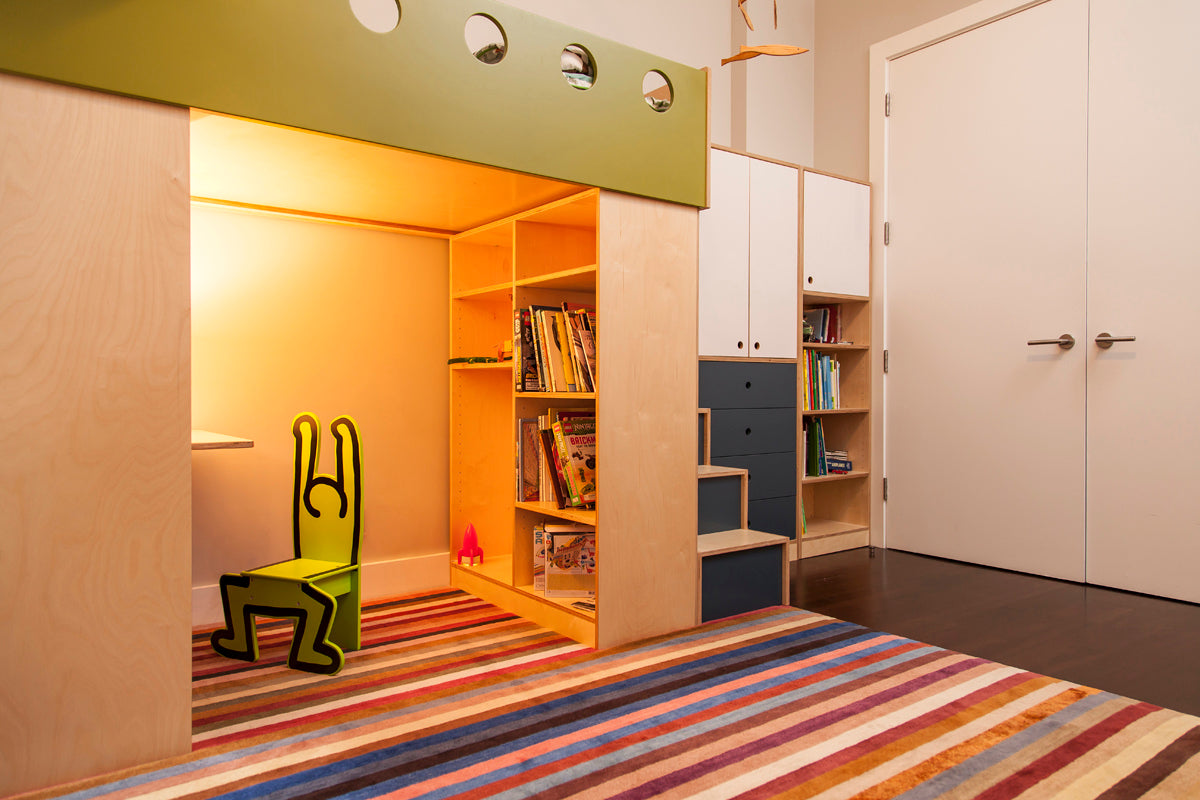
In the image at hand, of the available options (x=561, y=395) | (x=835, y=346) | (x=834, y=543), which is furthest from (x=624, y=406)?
(x=834, y=543)

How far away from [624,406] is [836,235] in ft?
7.09

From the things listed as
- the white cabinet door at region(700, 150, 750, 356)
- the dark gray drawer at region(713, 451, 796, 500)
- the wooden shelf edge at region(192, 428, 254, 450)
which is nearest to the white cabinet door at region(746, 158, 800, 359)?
the white cabinet door at region(700, 150, 750, 356)

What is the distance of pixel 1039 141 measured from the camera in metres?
3.50

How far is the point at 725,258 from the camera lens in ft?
11.1

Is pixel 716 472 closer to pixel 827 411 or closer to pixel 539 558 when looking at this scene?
pixel 539 558

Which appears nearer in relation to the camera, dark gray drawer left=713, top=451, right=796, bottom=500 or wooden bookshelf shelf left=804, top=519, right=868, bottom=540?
dark gray drawer left=713, top=451, right=796, bottom=500

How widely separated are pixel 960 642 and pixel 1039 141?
2.45 meters

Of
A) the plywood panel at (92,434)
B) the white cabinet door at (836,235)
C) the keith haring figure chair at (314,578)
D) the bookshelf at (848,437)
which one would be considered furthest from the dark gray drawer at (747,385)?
the plywood panel at (92,434)

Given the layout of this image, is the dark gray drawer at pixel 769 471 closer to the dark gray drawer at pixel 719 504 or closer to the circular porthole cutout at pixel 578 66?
the dark gray drawer at pixel 719 504

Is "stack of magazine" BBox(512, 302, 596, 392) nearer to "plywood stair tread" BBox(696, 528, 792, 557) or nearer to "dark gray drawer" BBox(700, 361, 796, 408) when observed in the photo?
"plywood stair tread" BBox(696, 528, 792, 557)

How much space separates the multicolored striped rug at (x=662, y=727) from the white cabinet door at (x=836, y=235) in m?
2.05

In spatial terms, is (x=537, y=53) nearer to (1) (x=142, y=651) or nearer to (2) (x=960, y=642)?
(1) (x=142, y=651)

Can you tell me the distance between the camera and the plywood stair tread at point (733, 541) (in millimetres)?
2627

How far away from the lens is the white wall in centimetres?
371
